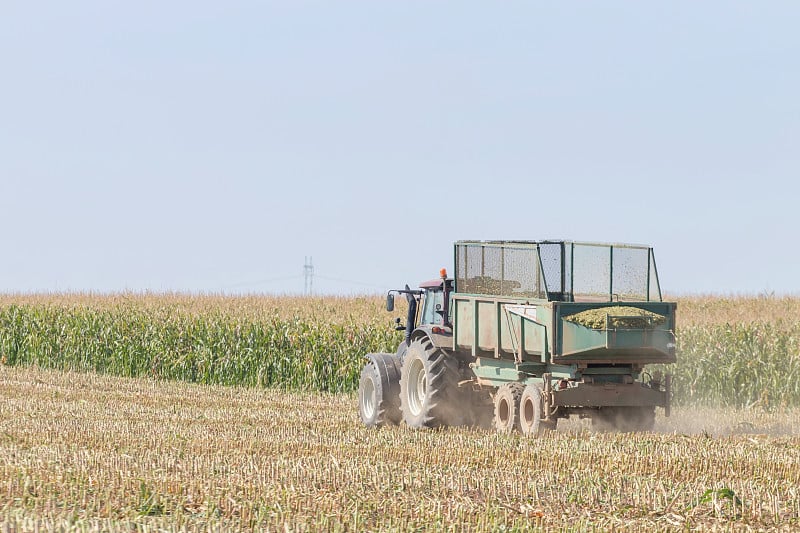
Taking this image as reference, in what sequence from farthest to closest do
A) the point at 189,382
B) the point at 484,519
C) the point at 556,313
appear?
the point at 189,382 → the point at 556,313 → the point at 484,519

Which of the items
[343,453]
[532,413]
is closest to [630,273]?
[532,413]

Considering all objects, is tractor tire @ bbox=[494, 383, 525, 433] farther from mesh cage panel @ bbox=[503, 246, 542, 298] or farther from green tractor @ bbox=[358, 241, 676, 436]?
mesh cage panel @ bbox=[503, 246, 542, 298]

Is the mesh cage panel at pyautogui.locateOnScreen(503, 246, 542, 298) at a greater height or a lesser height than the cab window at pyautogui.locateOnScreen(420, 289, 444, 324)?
greater

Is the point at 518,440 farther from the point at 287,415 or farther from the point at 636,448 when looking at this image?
the point at 287,415

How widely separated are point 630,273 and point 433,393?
9.41ft

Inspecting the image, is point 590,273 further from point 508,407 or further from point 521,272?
point 508,407

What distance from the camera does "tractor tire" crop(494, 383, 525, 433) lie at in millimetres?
14312

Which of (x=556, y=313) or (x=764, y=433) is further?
(x=764, y=433)

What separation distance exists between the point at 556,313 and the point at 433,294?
259cm

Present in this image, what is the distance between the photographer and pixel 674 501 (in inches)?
382

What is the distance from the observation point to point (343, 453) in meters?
12.6

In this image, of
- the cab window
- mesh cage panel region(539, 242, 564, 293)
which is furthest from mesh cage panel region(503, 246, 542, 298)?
the cab window

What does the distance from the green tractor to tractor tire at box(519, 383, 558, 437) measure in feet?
0.05

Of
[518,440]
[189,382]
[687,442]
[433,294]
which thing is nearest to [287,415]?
[433,294]
